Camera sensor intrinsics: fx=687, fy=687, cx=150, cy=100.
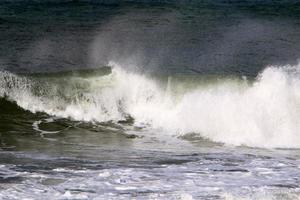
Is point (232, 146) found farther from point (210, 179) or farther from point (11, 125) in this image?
point (11, 125)

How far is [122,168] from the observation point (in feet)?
34.3

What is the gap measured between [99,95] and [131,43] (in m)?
9.10

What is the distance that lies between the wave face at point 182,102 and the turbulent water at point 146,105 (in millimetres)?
39

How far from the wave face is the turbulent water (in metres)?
0.04

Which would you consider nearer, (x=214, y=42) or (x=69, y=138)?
(x=69, y=138)

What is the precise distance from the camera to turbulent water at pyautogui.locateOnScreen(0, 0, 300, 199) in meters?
9.78

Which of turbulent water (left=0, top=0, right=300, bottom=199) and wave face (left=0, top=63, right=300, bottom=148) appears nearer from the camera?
turbulent water (left=0, top=0, right=300, bottom=199)

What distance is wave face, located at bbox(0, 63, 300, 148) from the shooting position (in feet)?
48.0

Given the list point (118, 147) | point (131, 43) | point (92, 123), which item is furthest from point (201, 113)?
point (131, 43)

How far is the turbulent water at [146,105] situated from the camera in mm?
9781

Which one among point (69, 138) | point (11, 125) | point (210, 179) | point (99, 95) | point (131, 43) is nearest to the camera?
point (210, 179)

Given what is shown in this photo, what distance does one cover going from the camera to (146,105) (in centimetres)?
1734

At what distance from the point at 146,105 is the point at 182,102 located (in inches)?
36.4

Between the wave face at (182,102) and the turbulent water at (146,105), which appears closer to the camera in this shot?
the turbulent water at (146,105)
